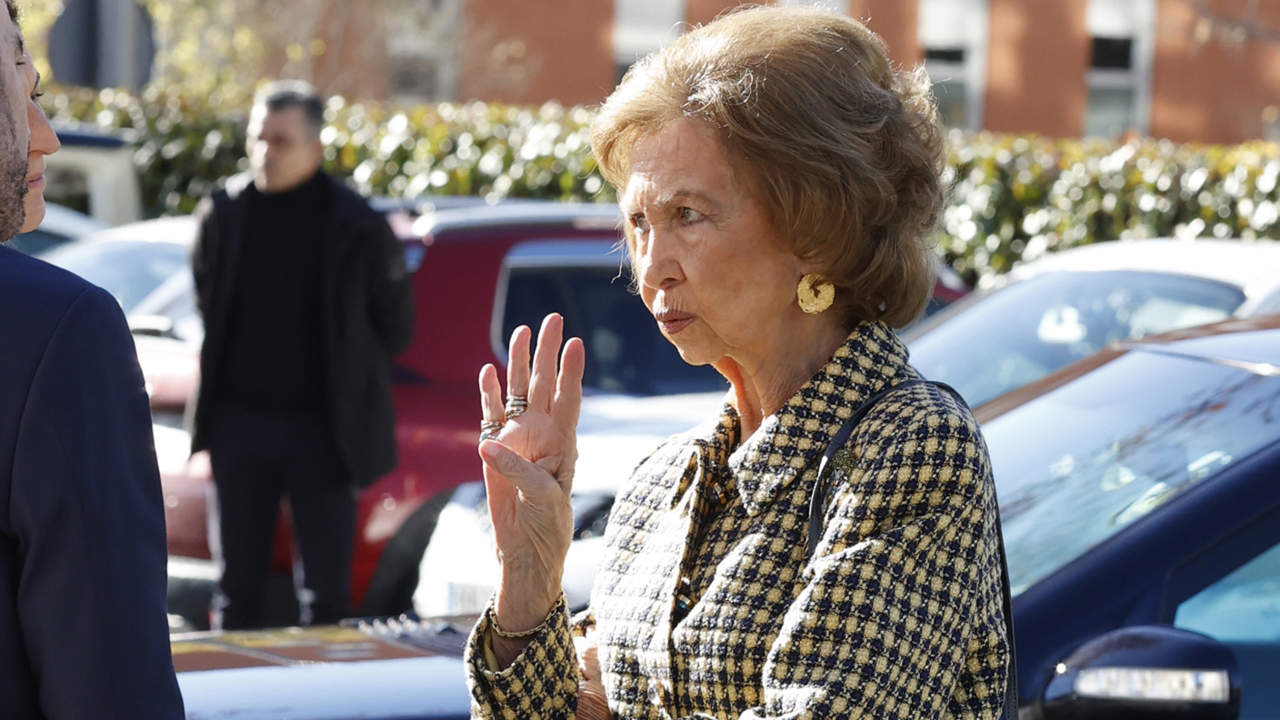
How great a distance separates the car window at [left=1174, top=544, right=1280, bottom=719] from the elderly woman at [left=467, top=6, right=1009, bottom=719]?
1.02 meters

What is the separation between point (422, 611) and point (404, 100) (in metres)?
20.4

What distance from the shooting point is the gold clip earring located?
7.45 ft

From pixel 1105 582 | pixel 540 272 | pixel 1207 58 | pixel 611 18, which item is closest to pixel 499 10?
pixel 611 18

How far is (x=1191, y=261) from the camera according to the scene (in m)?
5.33

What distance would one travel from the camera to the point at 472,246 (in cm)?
617

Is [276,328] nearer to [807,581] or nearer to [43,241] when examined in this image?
[43,241]

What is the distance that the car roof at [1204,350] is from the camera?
344 centimetres

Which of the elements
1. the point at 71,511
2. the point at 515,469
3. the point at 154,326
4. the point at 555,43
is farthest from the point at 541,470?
the point at 555,43

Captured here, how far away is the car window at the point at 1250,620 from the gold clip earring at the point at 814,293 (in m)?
1.08

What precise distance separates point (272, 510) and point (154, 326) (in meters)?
1.03

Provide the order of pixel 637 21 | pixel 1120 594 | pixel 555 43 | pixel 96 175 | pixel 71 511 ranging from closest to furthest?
pixel 71 511 → pixel 1120 594 → pixel 96 175 → pixel 555 43 → pixel 637 21

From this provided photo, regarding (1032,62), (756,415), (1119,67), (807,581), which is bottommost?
(1119,67)

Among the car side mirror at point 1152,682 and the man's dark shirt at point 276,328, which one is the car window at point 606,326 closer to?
the man's dark shirt at point 276,328

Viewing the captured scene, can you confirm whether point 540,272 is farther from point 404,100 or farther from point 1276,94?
point 1276,94
